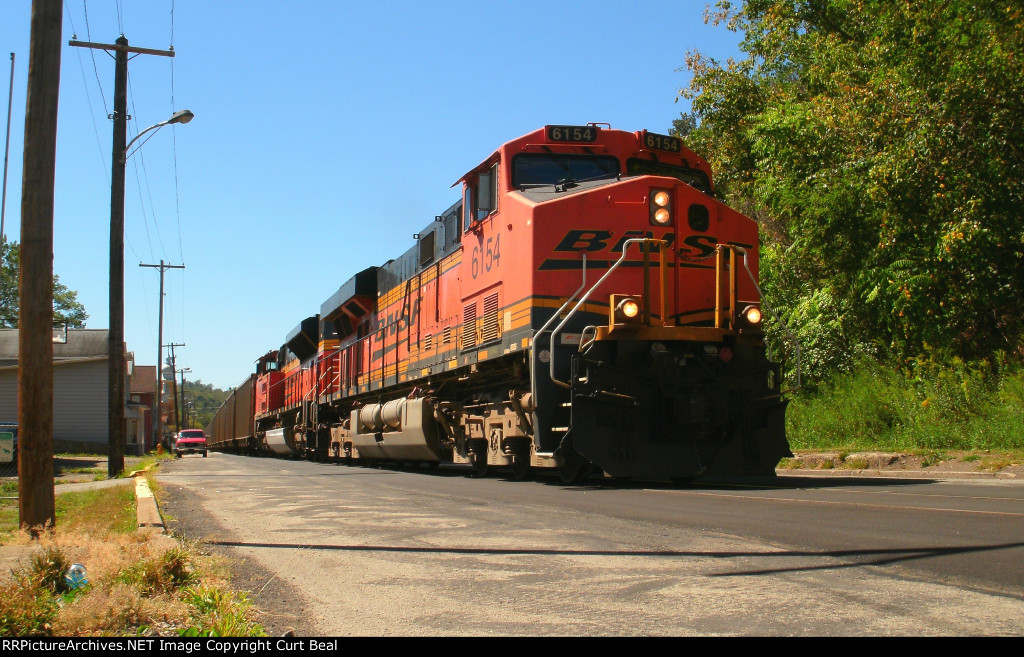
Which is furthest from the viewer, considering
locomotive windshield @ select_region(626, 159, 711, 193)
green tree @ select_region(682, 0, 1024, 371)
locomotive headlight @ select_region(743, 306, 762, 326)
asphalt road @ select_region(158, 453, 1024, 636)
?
green tree @ select_region(682, 0, 1024, 371)

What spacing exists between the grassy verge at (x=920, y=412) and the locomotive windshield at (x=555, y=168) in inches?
254

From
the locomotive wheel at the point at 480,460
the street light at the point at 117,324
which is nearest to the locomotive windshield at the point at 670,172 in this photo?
the locomotive wheel at the point at 480,460

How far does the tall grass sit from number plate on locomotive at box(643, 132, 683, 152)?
20.3ft

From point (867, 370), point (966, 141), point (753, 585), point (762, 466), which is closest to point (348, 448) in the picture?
point (867, 370)

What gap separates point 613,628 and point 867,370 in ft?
51.3

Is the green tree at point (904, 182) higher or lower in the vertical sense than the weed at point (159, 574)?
higher

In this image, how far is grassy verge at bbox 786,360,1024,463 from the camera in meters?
13.4

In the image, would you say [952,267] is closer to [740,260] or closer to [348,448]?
[740,260]

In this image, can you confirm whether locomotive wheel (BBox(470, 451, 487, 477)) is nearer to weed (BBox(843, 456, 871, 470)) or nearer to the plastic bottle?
weed (BBox(843, 456, 871, 470))

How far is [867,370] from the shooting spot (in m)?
17.8

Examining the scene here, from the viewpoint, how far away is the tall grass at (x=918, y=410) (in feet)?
44.4

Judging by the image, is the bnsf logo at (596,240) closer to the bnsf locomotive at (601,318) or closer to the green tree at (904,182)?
the bnsf locomotive at (601,318)

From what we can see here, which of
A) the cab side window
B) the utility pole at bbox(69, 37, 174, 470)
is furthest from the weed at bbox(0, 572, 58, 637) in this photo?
the utility pole at bbox(69, 37, 174, 470)

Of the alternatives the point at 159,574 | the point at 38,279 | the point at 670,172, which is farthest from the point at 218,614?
the point at 670,172
